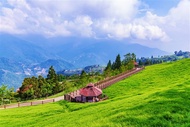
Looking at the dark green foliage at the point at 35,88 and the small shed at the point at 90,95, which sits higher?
the dark green foliage at the point at 35,88

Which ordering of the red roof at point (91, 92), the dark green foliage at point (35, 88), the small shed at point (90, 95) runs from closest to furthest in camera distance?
the small shed at point (90, 95) < the red roof at point (91, 92) < the dark green foliage at point (35, 88)

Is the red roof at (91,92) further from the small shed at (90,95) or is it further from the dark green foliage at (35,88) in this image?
the dark green foliage at (35,88)

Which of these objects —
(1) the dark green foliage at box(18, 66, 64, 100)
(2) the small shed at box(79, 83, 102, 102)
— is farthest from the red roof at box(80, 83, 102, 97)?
(1) the dark green foliage at box(18, 66, 64, 100)

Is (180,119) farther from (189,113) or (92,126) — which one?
(92,126)

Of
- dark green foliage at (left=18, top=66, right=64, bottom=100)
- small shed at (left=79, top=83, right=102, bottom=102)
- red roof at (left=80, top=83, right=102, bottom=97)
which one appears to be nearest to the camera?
small shed at (left=79, top=83, right=102, bottom=102)

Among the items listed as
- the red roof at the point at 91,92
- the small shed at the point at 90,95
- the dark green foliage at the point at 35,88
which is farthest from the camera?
the dark green foliage at the point at 35,88

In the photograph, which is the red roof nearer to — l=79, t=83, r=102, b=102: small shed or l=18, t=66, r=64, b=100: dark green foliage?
l=79, t=83, r=102, b=102: small shed

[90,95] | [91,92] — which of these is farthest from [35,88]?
[90,95]

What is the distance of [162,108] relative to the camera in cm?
1412

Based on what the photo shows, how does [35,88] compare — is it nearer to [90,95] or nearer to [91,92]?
[91,92]

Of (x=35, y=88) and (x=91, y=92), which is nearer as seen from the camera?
(x=91, y=92)

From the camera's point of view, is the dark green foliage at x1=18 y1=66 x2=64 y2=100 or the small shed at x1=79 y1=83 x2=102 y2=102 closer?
the small shed at x1=79 y1=83 x2=102 y2=102

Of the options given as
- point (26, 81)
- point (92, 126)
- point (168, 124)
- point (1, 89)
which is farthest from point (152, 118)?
point (26, 81)

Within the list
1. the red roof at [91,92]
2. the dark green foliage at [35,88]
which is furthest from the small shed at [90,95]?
the dark green foliage at [35,88]
